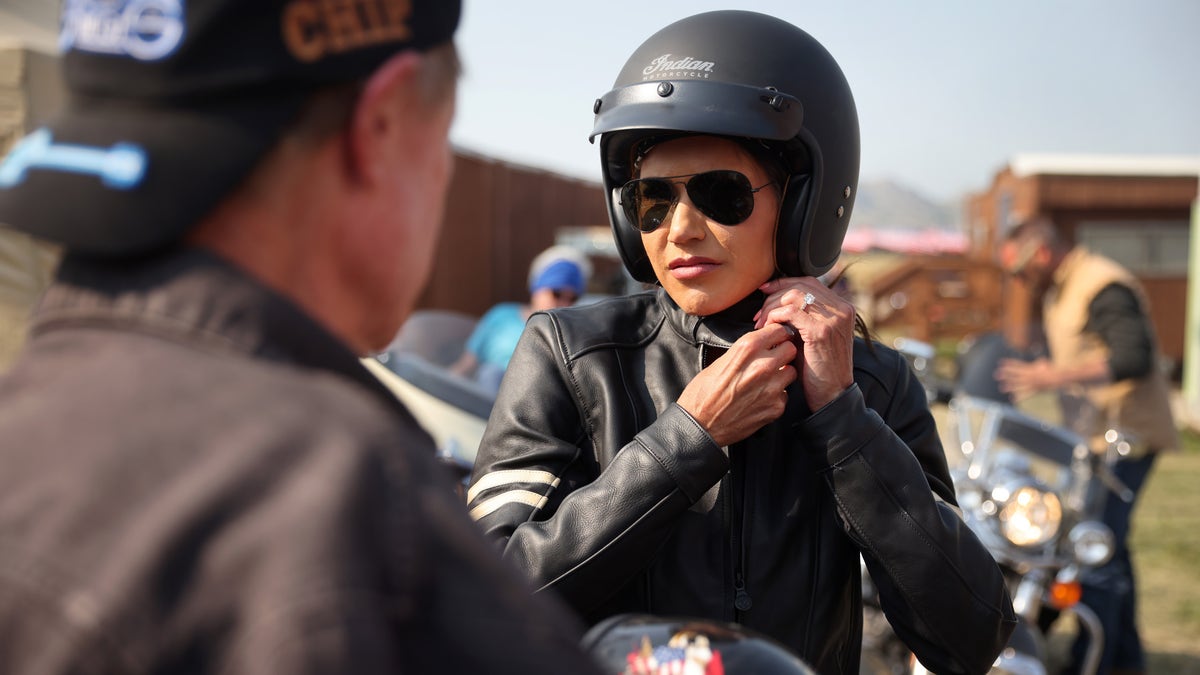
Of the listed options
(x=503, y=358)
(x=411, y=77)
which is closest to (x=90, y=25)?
(x=411, y=77)

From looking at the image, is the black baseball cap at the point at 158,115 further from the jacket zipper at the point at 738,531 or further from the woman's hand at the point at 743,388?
the jacket zipper at the point at 738,531

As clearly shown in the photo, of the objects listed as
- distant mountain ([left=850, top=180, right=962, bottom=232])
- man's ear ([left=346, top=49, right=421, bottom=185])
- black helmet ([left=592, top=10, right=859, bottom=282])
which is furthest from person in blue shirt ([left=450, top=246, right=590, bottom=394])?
distant mountain ([left=850, top=180, right=962, bottom=232])

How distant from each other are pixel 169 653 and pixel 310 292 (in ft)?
1.05

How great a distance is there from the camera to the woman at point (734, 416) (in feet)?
5.65

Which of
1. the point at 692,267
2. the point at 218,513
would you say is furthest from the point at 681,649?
the point at 692,267

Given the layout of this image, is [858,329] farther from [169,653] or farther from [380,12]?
[169,653]

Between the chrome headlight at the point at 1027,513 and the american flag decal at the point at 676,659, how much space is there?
126 inches

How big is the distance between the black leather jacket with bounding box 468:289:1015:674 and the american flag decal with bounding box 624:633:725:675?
0.63 metres

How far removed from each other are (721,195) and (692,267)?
0.13 metres

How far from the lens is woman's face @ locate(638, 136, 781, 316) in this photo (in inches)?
75.9

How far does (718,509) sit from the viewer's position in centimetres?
179

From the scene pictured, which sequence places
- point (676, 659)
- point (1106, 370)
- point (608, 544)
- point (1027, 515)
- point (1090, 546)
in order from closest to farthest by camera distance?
1. point (676, 659)
2. point (608, 544)
3. point (1027, 515)
4. point (1090, 546)
5. point (1106, 370)

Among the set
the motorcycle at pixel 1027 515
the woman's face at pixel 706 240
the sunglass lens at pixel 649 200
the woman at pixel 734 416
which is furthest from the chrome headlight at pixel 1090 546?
the sunglass lens at pixel 649 200

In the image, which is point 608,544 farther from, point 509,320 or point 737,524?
point 509,320
